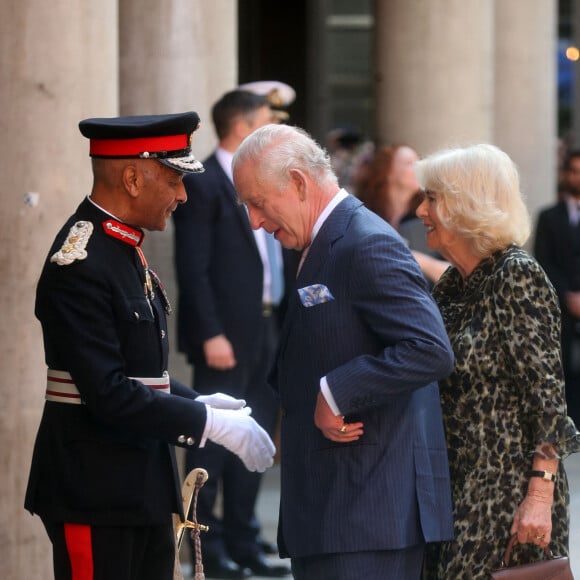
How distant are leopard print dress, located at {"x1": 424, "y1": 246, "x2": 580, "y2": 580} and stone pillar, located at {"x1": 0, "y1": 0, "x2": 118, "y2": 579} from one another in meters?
1.75

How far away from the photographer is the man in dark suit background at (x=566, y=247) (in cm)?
922

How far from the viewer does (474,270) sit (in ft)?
12.6

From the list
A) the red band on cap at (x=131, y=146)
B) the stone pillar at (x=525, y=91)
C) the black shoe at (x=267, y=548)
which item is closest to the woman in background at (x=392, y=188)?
the black shoe at (x=267, y=548)

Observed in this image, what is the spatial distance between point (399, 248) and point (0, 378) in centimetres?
196

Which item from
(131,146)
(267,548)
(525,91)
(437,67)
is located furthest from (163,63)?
(525,91)

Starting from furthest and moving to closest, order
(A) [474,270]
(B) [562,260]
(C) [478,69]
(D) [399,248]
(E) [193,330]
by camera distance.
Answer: (B) [562,260], (C) [478,69], (E) [193,330], (A) [474,270], (D) [399,248]

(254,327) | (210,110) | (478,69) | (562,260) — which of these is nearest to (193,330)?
(254,327)

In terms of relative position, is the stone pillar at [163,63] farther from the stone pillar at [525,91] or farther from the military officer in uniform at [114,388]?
the stone pillar at [525,91]

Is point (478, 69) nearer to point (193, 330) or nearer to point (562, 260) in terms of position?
point (562, 260)

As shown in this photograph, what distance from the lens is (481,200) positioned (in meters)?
3.78

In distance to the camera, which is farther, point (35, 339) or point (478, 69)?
point (478, 69)

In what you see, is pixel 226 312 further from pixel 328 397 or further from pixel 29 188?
pixel 328 397

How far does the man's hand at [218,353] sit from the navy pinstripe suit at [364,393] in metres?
2.38

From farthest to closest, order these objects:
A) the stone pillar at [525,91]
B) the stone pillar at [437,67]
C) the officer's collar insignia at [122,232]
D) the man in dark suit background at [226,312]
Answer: the stone pillar at [525,91] < the stone pillar at [437,67] < the man in dark suit background at [226,312] < the officer's collar insignia at [122,232]
